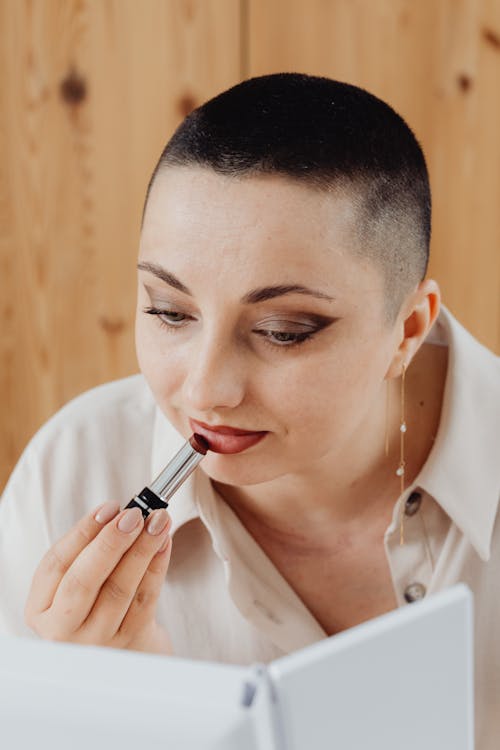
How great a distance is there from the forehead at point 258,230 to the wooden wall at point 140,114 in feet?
3.02

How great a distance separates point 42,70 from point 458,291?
798 mm

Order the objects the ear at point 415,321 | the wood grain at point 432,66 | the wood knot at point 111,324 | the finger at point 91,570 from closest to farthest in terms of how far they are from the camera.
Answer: the finger at point 91,570, the ear at point 415,321, the wood grain at point 432,66, the wood knot at point 111,324

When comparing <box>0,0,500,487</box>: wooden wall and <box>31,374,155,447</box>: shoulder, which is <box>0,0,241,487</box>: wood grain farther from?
<box>31,374,155,447</box>: shoulder

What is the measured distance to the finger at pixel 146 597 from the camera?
903 millimetres

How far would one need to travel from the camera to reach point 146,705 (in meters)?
0.44

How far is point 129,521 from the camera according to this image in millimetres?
839

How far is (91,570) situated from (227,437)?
0.17 metres

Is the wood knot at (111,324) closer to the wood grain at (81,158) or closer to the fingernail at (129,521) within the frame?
the wood grain at (81,158)

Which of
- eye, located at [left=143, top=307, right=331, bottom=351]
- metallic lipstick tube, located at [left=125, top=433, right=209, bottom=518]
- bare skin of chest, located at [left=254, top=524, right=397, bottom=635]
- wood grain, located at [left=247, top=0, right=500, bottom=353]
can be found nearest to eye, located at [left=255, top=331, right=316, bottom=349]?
eye, located at [left=143, top=307, right=331, bottom=351]

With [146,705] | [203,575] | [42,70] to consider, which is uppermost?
[42,70]

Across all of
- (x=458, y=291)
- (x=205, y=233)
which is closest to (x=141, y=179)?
(x=458, y=291)

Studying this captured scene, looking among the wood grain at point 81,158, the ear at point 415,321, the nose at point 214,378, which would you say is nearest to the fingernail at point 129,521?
the nose at point 214,378

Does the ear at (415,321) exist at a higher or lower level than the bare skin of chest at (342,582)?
higher

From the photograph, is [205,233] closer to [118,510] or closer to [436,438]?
[118,510]
